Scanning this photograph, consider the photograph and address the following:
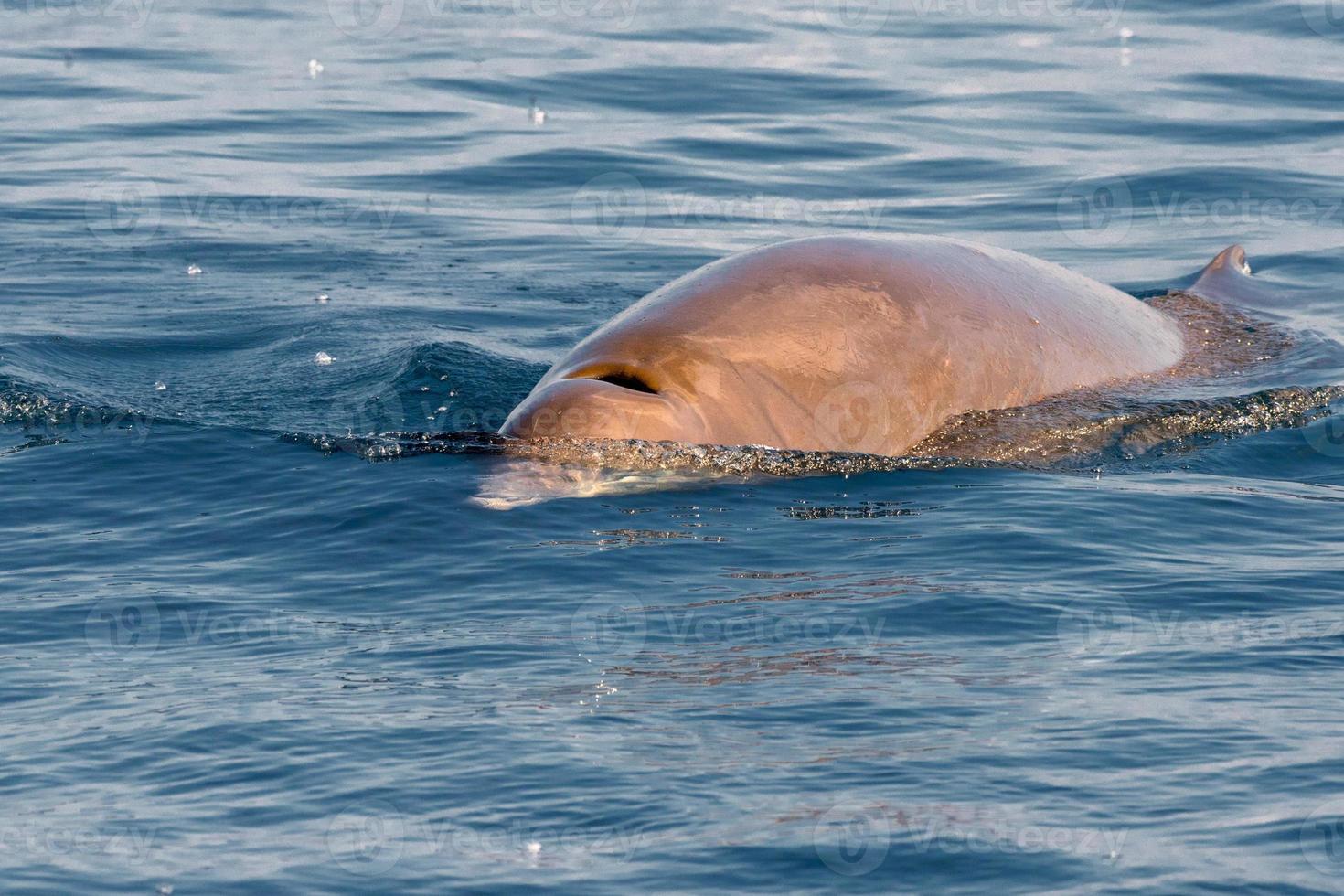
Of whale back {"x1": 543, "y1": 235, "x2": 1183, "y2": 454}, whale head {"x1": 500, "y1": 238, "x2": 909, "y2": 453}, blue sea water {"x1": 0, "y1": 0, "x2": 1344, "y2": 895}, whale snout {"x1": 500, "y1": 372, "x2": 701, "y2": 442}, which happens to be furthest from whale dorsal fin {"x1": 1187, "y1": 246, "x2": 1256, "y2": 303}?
whale snout {"x1": 500, "y1": 372, "x2": 701, "y2": 442}

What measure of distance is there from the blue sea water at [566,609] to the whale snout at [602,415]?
1.23ft

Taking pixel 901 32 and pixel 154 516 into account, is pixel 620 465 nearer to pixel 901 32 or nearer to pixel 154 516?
pixel 154 516

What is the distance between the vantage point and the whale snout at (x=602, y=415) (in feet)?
29.4

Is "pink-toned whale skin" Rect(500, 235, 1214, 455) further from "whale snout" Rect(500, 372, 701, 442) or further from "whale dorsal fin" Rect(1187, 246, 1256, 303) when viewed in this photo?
"whale dorsal fin" Rect(1187, 246, 1256, 303)

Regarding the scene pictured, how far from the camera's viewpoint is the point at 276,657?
24.4 ft

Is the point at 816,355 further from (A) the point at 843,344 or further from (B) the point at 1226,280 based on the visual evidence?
(B) the point at 1226,280

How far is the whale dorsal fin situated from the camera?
14547 millimetres

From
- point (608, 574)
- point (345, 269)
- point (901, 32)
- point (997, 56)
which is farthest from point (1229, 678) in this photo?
point (901, 32)

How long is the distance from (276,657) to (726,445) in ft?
9.10

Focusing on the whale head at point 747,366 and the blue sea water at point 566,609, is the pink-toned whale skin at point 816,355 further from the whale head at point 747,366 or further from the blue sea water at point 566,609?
the blue sea water at point 566,609

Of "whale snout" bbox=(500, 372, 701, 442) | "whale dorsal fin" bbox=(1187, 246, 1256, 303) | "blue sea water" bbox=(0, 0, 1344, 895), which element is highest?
"whale snout" bbox=(500, 372, 701, 442)

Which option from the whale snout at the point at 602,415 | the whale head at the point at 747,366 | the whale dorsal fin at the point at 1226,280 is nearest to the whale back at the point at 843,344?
the whale head at the point at 747,366

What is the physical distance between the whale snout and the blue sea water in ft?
1.23

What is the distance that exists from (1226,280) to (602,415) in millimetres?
7551
